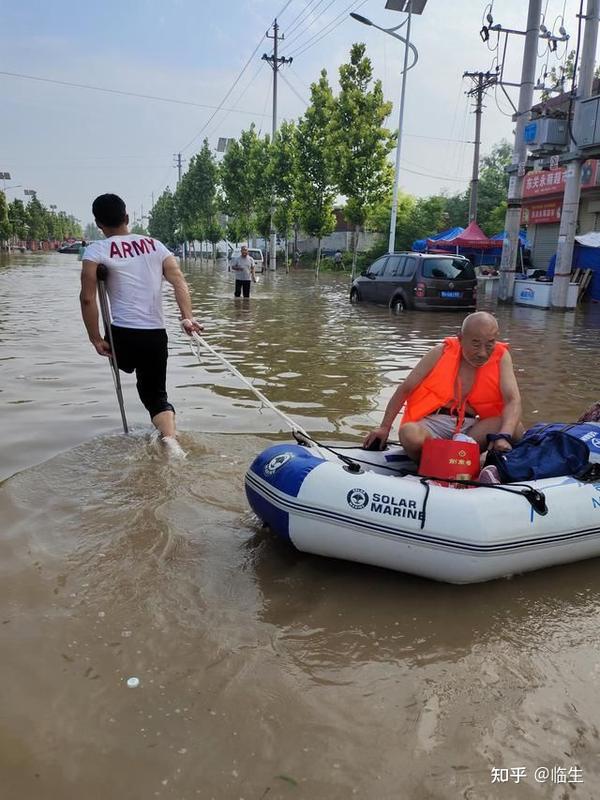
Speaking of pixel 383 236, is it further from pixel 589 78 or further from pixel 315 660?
pixel 315 660

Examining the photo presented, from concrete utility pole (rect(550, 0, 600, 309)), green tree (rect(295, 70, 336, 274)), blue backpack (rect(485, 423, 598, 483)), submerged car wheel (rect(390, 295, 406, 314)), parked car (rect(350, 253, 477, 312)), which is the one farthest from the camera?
green tree (rect(295, 70, 336, 274))

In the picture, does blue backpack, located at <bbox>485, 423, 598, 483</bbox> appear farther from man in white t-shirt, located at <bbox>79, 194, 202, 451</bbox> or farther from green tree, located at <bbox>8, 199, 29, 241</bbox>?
green tree, located at <bbox>8, 199, 29, 241</bbox>

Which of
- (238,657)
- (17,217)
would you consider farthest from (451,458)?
(17,217)

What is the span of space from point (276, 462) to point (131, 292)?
2023 mm

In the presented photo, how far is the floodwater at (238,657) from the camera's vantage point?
7.07ft

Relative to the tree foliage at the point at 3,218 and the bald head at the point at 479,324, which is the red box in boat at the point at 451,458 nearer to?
the bald head at the point at 479,324

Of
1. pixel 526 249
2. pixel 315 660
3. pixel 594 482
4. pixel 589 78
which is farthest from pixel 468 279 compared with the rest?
pixel 526 249

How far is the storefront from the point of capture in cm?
2409

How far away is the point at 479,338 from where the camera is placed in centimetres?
409

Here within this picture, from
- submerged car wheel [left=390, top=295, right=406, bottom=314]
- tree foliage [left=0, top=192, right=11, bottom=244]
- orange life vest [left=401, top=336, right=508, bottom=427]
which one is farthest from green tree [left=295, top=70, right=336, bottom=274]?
tree foliage [left=0, top=192, right=11, bottom=244]

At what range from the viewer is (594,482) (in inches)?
142

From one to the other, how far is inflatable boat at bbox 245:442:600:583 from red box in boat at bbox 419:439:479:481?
186mm

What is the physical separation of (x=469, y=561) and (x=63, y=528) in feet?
7.41

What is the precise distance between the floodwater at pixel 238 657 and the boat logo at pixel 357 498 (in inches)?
17.0
